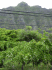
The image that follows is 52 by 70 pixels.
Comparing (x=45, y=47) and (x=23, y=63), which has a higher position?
(x=45, y=47)

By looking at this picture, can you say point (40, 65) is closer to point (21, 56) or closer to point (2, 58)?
point (21, 56)

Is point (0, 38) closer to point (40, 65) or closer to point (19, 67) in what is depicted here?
point (19, 67)

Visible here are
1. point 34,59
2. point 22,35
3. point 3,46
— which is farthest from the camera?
point 22,35

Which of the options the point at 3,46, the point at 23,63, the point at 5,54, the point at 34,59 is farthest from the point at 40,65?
the point at 3,46

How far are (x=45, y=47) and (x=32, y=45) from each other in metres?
0.65

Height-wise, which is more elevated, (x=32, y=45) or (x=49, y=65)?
(x=32, y=45)

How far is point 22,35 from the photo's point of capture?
703cm

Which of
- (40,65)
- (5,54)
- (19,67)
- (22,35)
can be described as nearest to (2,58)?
(5,54)

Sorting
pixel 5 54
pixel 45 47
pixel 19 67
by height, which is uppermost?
pixel 45 47

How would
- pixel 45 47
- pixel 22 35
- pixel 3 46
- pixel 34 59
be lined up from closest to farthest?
pixel 34 59 → pixel 45 47 → pixel 3 46 → pixel 22 35

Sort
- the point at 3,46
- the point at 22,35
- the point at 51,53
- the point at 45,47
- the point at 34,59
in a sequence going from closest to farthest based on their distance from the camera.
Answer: the point at 34,59 → the point at 45,47 → the point at 51,53 → the point at 3,46 → the point at 22,35

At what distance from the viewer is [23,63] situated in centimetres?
388

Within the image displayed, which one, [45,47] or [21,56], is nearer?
[21,56]

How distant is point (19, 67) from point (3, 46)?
1.89 metres
